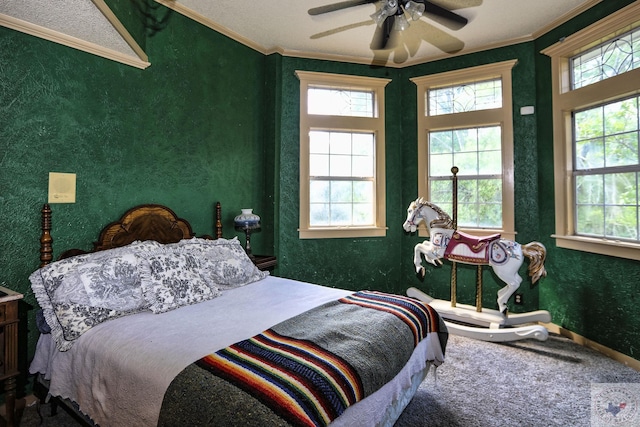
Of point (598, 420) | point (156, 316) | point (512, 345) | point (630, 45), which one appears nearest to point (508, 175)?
point (630, 45)

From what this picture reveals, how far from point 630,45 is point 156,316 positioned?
428cm

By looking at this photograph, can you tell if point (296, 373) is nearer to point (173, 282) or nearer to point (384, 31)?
point (173, 282)

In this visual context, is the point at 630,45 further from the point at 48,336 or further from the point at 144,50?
the point at 48,336

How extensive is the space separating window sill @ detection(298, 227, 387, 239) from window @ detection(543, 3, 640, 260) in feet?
6.39

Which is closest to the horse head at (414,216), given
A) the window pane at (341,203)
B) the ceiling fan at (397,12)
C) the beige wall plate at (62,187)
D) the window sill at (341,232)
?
the window sill at (341,232)

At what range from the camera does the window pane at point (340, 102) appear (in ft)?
14.3

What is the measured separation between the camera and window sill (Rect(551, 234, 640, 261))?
286 cm

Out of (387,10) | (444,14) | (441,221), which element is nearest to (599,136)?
(441,221)

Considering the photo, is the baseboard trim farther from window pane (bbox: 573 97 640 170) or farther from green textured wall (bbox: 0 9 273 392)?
green textured wall (bbox: 0 9 273 392)

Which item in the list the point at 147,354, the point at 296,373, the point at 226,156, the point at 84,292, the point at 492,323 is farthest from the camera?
the point at 226,156

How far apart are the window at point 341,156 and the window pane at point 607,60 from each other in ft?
6.64

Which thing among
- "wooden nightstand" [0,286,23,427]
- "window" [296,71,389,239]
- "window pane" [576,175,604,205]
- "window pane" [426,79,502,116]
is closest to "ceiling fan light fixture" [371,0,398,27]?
"window" [296,71,389,239]

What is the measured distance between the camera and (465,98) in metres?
4.27

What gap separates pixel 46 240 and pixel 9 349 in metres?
0.74
